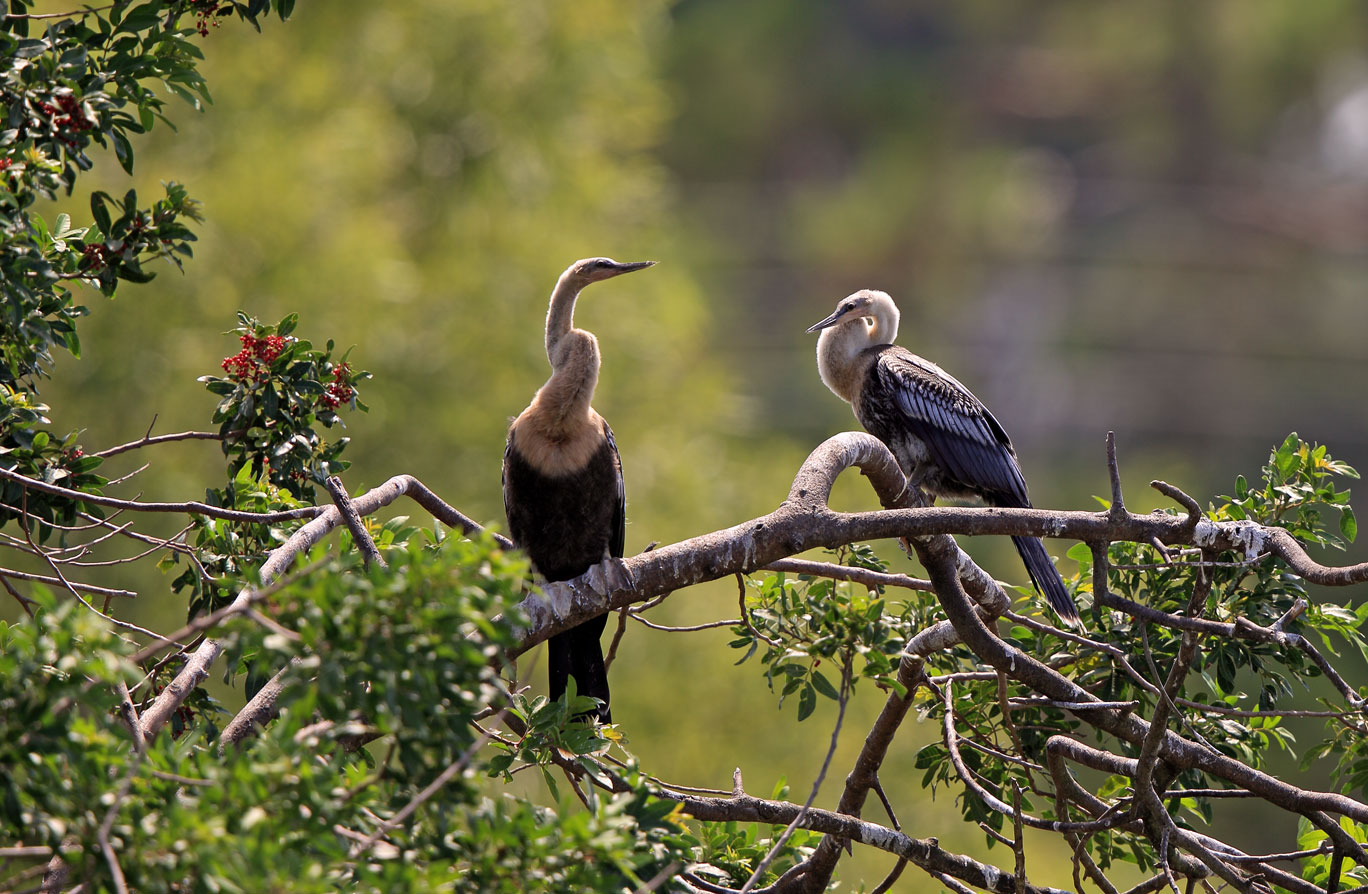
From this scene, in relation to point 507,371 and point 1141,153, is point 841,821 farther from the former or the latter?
point 1141,153

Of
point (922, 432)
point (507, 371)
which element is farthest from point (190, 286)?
point (922, 432)

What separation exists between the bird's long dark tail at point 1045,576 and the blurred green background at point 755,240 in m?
3.91

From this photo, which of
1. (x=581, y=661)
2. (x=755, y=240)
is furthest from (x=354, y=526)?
(x=755, y=240)

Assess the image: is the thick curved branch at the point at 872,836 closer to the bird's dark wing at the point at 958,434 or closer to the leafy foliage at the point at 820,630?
the leafy foliage at the point at 820,630

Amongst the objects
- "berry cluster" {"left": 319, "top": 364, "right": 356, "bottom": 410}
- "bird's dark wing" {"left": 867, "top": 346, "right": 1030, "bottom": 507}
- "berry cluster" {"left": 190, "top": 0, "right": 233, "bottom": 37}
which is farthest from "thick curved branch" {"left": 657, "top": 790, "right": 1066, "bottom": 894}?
"berry cluster" {"left": 190, "top": 0, "right": 233, "bottom": 37}

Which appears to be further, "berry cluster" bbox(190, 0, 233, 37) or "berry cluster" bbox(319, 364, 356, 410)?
"berry cluster" bbox(319, 364, 356, 410)

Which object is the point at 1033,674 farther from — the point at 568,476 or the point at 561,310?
the point at 561,310

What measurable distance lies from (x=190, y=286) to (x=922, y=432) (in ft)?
20.1

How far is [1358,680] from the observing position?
17391mm

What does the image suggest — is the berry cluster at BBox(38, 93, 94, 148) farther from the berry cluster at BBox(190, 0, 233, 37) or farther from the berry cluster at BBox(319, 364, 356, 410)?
the berry cluster at BBox(319, 364, 356, 410)

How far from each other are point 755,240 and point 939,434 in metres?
31.5

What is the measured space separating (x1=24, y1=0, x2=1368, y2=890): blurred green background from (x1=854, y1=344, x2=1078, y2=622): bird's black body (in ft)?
10.9

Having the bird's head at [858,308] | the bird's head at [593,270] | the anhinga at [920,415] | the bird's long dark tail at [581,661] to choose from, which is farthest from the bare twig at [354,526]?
the bird's head at [858,308]

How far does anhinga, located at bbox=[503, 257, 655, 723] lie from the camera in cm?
395
